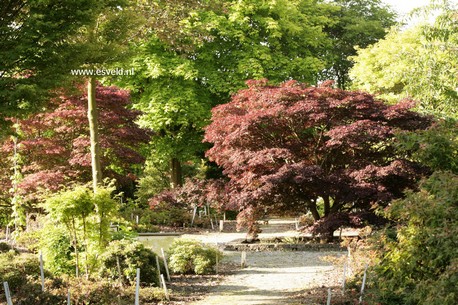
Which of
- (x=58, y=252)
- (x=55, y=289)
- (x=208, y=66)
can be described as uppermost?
(x=208, y=66)

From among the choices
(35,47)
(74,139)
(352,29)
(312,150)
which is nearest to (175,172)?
(74,139)

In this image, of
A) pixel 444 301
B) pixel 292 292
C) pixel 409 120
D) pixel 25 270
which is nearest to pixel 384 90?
pixel 409 120

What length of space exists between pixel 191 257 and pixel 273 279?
1.83m

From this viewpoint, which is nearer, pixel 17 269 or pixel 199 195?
pixel 17 269

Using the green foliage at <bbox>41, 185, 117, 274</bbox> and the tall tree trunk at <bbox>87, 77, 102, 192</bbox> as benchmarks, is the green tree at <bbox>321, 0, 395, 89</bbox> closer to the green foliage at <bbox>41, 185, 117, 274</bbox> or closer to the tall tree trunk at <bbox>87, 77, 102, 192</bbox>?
the tall tree trunk at <bbox>87, 77, 102, 192</bbox>

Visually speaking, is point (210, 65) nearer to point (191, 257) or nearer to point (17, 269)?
point (191, 257)

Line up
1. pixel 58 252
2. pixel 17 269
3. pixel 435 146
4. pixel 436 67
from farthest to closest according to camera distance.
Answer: pixel 436 67 < pixel 58 252 < pixel 17 269 < pixel 435 146

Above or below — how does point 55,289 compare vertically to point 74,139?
below

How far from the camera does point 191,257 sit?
11.9m

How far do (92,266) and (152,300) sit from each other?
4.82 ft

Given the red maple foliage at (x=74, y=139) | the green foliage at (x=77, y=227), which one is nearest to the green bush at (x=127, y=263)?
the green foliage at (x=77, y=227)

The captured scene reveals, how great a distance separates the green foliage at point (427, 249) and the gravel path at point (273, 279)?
244 centimetres

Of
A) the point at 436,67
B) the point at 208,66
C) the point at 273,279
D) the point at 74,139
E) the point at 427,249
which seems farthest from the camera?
the point at 208,66

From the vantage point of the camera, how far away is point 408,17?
16.2m
